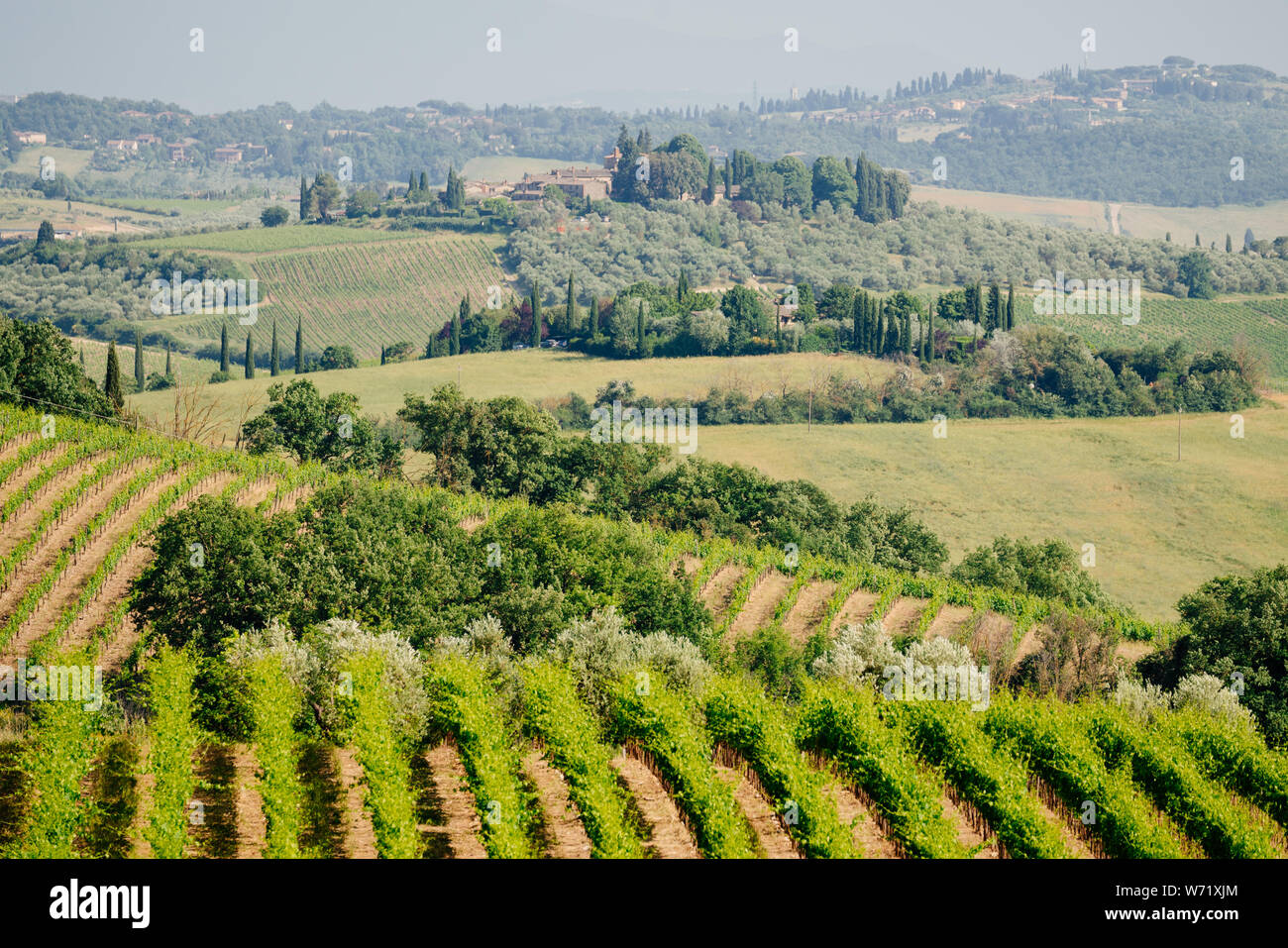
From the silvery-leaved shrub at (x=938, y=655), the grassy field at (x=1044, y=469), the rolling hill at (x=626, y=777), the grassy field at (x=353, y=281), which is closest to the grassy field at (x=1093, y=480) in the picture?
the grassy field at (x=1044, y=469)

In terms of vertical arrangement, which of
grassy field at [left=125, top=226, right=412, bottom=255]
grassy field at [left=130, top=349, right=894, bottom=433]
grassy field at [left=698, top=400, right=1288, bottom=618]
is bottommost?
grassy field at [left=698, top=400, right=1288, bottom=618]

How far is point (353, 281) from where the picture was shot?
18262cm

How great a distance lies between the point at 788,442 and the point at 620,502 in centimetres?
3531

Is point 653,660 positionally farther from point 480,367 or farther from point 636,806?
point 480,367

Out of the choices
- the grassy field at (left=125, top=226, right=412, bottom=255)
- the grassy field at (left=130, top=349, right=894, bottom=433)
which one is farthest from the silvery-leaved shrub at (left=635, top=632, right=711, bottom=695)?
the grassy field at (left=125, top=226, right=412, bottom=255)

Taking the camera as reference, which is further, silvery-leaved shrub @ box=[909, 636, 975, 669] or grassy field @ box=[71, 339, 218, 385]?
grassy field @ box=[71, 339, 218, 385]

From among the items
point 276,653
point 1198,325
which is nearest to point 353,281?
point 1198,325

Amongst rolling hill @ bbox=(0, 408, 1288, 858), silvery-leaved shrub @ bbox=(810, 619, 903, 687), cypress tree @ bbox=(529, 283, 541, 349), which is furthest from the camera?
cypress tree @ bbox=(529, 283, 541, 349)

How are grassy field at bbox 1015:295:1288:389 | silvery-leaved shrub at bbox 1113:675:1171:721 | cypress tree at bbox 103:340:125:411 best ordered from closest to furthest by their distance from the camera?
1. silvery-leaved shrub at bbox 1113:675:1171:721
2. cypress tree at bbox 103:340:125:411
3. grassy field at bbox 1015:295:1288:389

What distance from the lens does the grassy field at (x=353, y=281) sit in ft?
539

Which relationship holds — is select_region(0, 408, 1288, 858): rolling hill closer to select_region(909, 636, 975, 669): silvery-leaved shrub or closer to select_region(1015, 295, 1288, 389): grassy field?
select_region(909, 636, 975, 669): silvery-leaved shrub

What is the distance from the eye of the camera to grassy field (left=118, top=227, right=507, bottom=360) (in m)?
164

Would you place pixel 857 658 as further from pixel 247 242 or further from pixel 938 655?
pixel 247 242

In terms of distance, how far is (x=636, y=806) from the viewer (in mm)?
25578
